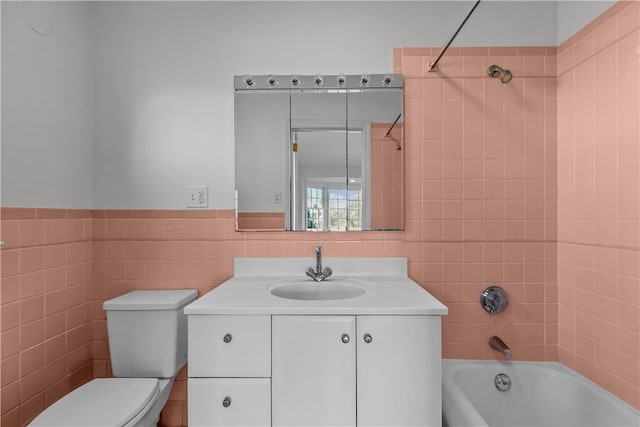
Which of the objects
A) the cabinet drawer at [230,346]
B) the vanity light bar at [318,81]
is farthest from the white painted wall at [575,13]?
the cabinet drawer at [230,346]

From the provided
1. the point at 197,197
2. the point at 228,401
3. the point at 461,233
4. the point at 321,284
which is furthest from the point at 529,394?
the point at 197,197

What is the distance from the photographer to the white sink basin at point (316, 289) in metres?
1.62

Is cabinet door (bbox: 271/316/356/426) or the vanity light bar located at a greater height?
the vanity light bar

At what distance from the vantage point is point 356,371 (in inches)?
47.9

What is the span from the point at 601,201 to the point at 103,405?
211 cm

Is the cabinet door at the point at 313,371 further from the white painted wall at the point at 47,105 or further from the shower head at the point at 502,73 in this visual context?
the shower head at the point at 502,73

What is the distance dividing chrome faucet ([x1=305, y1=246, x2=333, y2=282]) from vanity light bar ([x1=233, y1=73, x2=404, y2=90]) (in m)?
0.83

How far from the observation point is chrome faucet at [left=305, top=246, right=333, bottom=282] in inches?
65.6

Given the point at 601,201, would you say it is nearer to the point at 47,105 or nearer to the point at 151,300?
the point at 151,300

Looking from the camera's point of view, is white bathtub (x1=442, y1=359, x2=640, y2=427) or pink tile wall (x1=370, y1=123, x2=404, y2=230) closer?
white bathtub (x1=442, y1=359, x2=640, y2=427)

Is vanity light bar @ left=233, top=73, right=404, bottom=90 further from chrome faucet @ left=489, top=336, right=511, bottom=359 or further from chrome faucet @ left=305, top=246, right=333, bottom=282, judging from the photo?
chrome faucet @ left=489, top=336, right=511, bottom=359

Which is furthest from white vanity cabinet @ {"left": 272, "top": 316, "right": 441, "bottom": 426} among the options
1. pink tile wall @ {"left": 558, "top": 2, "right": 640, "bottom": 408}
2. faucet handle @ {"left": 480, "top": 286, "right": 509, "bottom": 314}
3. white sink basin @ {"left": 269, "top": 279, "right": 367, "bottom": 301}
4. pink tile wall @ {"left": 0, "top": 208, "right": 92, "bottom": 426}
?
pink tile wall @ {"left": 0, "top": 208, "right": 92, "bottom": 426}

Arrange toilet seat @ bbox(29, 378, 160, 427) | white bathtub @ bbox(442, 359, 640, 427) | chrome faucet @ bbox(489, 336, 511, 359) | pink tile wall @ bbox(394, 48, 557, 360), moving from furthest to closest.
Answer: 1. pink tile wall @ bbox(394, 48, 557, 360)
2. chrome faucet @ bbox(489, 336, 511, 359)
3. white bathtub @ bbox(442, 359, 640, 427)
4. toilet seat @ bbox(29, 378, 160, 427)

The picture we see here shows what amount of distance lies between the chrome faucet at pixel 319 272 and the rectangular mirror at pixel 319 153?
0.15 m
